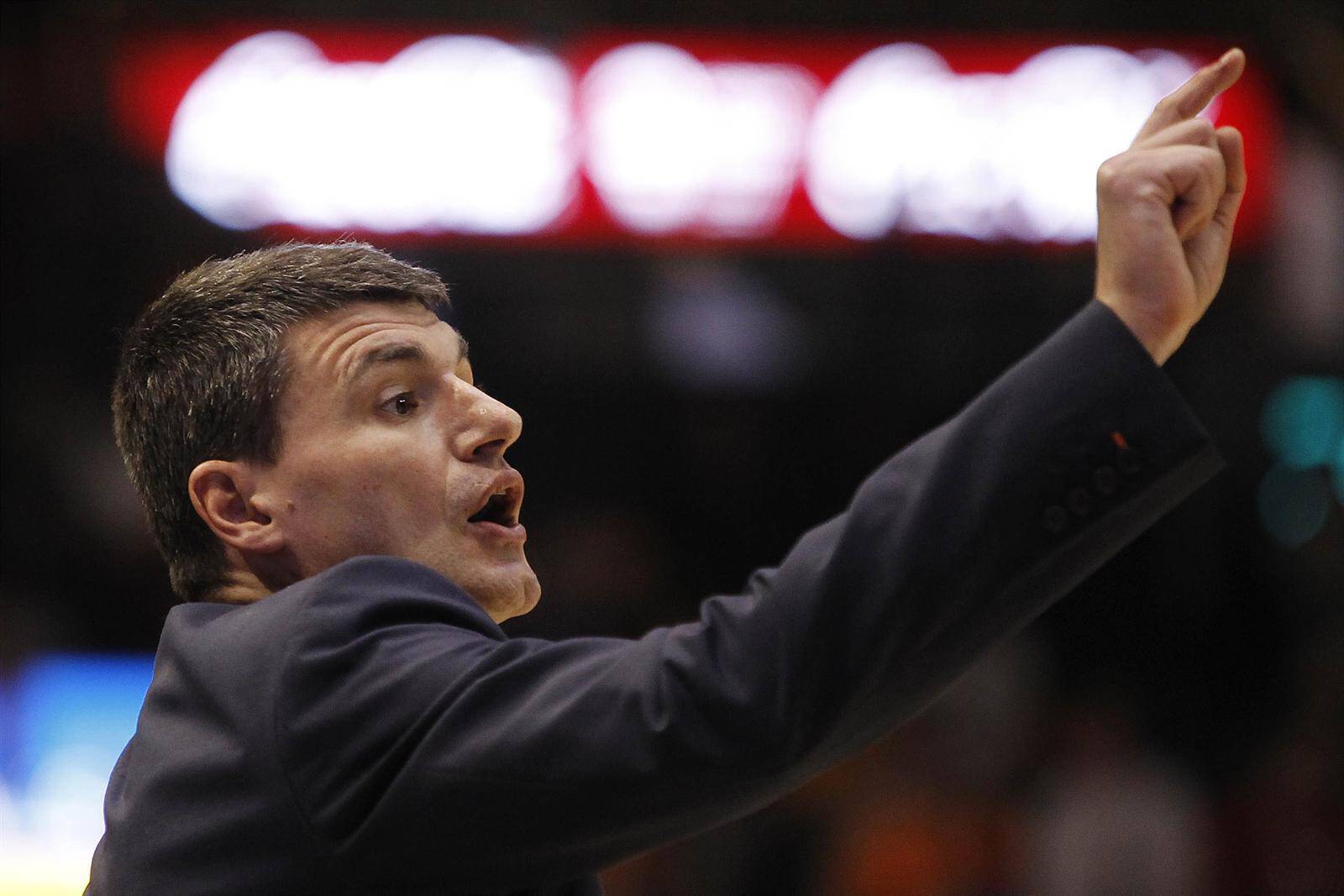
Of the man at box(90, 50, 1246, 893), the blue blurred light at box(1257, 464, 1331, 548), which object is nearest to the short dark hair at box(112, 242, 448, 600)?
the man at box(90, 50, 1246, 893)

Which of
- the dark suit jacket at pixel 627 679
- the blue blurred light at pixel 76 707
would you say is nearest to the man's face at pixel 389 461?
the dark suit jacket at pixel 627 679

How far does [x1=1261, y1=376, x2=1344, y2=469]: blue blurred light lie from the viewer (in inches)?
315

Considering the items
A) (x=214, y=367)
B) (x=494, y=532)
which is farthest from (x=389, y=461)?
(x=214, y=367)

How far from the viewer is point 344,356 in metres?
1.77

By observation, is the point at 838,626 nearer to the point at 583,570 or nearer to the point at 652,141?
the point at 652,141

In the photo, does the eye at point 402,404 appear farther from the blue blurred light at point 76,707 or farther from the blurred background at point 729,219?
the blue blurred light at point 76,707

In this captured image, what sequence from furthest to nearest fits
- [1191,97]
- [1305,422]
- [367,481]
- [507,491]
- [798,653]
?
[1305,422]
[507,491]
[367,481]
[1191,97]
[798,653]

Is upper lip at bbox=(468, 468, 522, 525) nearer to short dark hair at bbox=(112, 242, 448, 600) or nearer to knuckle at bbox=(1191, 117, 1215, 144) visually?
short dark hair at bbox=(112, 242, 448, 600)

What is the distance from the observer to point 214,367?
70.9 inches

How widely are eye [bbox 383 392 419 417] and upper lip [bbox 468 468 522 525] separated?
0.41 ft

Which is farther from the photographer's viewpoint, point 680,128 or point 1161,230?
point 680,128

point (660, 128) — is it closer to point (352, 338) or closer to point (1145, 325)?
point (352, 338)

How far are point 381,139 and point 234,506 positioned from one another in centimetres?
437

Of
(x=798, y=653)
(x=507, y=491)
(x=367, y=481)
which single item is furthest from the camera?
(x=507, y=491)
